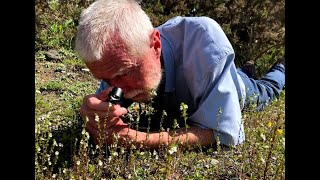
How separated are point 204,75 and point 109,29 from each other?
0.83 m

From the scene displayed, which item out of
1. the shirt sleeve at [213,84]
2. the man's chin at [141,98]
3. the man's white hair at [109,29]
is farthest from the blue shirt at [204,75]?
the man's white hair at [109,29]

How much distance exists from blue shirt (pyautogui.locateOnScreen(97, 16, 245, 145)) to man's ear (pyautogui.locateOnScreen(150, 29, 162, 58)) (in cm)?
22

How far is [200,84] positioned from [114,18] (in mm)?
850

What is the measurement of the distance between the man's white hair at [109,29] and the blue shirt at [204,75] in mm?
484

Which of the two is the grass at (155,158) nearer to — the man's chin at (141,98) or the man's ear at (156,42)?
the man's chin at (141,98)

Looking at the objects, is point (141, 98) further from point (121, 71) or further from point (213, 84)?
point (213, 84)

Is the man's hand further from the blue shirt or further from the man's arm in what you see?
the blue shirt

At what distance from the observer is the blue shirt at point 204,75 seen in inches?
144

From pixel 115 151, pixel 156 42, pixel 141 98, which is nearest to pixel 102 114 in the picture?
pixel 115 151

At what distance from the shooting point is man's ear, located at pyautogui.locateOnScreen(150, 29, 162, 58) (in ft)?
12.0

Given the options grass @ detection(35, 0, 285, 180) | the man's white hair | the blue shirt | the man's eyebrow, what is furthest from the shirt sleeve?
the man's eyebrow
